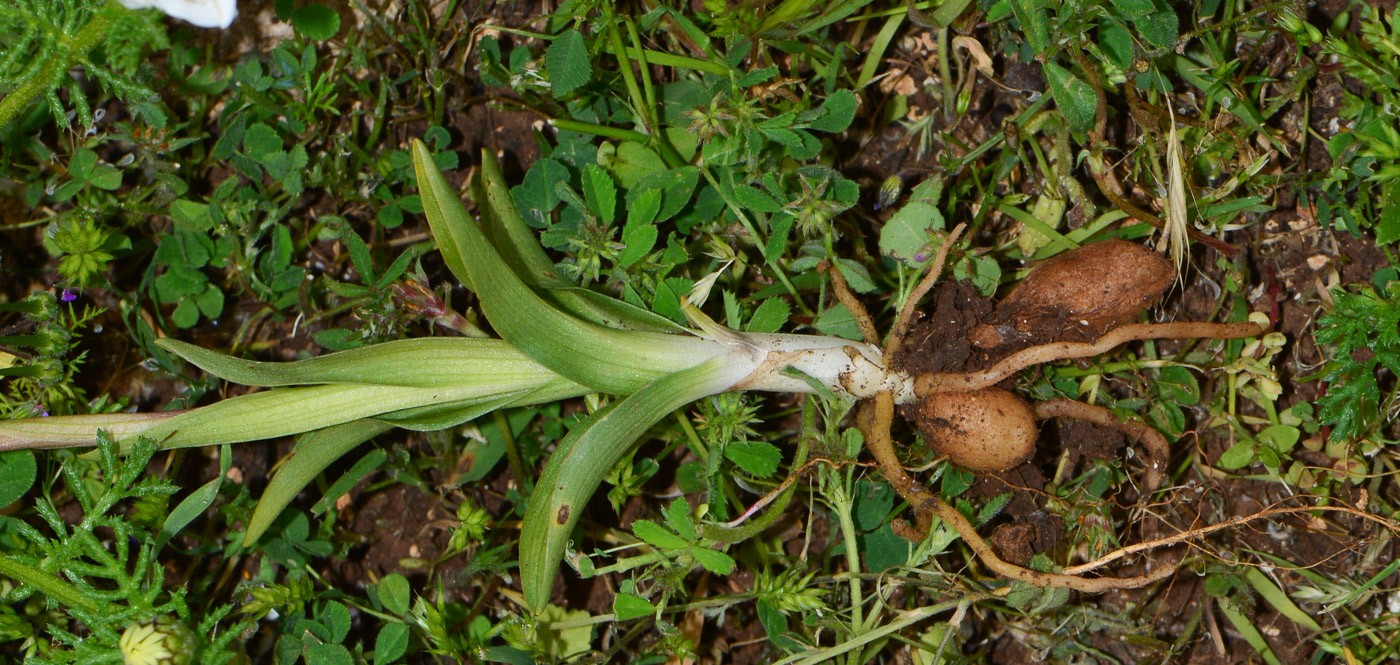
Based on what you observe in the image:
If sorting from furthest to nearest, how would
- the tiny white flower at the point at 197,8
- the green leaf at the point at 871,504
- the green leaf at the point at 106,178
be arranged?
1. the green leaf at the point at 106,178
2. the green leaf at the point at 871,504
3. the tiny white flower at the point at 197,8

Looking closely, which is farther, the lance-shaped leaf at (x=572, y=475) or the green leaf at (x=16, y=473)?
the green leaf at (x=16, y=473)

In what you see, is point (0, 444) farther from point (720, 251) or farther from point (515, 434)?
point (720, 251)

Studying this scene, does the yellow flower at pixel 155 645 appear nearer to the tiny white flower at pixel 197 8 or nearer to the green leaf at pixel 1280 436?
the tiny white flower at pixel 197 8

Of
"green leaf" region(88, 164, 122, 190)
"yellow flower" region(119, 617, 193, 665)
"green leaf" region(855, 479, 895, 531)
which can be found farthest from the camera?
"green leaf" region(88, 164, 122, 190)

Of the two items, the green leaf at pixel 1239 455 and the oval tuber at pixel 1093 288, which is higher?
the oval tuber at pixel 1093 288

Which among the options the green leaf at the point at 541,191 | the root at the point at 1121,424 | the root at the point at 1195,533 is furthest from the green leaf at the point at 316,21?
the root at the point at 1195,533

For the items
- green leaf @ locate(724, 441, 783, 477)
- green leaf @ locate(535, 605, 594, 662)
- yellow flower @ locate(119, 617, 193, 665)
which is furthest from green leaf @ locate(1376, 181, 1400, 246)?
yellow flower @ locate(119, 617, 193, 665)

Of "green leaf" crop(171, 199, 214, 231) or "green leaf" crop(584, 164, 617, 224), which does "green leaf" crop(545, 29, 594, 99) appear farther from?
"green leaf" crop(171, 199, 214, 231)
